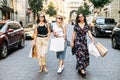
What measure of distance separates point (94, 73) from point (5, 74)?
253 centimetres

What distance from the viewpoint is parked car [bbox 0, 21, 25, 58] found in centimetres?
1235

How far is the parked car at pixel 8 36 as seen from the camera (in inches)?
486

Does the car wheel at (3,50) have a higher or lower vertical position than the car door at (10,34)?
lower

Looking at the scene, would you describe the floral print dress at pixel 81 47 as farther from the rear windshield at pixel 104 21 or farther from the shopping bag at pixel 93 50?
the rear windshield at pixel 104 21

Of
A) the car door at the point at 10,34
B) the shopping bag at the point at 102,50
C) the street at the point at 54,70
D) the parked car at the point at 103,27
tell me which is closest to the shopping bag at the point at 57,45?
the street at the point at 54,70

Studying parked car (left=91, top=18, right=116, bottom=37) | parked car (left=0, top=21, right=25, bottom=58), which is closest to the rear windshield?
parked car (left=91, top=18, right=116, bottom=37)

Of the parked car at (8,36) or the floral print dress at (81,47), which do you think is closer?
the floral print dress at (81,47)

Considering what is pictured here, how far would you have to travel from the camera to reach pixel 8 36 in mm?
13250

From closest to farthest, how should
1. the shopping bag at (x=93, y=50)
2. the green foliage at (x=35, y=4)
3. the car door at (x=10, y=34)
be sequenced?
the shopping bag at (x=93, y=50)
the car door at (x=10, y=34)
the green foliage at (x=35, y=4)

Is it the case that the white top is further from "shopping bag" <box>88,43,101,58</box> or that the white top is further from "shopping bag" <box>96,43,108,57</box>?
"shopping bag" <box>96,43,108,57</box>

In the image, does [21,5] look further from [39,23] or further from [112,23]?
[39,23]

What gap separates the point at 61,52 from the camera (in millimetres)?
8977

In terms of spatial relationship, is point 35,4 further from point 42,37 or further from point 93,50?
point 93,50

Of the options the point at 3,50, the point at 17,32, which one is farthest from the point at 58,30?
the point at 17,32
